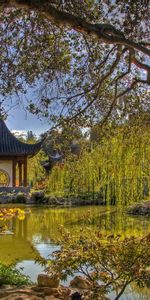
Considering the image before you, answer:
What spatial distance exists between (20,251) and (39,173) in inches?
834

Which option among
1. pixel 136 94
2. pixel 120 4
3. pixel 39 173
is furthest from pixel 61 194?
pixel 120 4

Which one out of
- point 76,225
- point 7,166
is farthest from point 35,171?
point 76,225

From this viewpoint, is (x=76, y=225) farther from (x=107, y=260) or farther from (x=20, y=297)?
(x=107, y=260)

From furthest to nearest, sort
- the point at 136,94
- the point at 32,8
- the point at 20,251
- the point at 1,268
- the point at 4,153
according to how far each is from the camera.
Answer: the point at 4,153, the point at 20,251, the point at 136,94, the point at 1,268, the point at 32,8

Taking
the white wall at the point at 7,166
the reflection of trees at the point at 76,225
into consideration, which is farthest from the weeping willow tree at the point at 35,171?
the reflection of trees at the point at 76,225

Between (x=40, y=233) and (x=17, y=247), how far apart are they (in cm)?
223

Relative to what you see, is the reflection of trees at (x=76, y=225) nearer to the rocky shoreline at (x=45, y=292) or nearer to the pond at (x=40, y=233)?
the pond at (x=40, y=233)

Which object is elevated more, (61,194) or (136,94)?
(136,94)

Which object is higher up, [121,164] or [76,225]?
[121,164]

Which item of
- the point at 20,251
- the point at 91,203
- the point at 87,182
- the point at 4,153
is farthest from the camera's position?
the point at 4,153

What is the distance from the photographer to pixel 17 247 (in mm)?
8117

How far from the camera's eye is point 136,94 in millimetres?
5672

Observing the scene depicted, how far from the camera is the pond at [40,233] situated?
20.3ft

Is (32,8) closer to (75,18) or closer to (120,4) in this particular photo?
(75,18)
